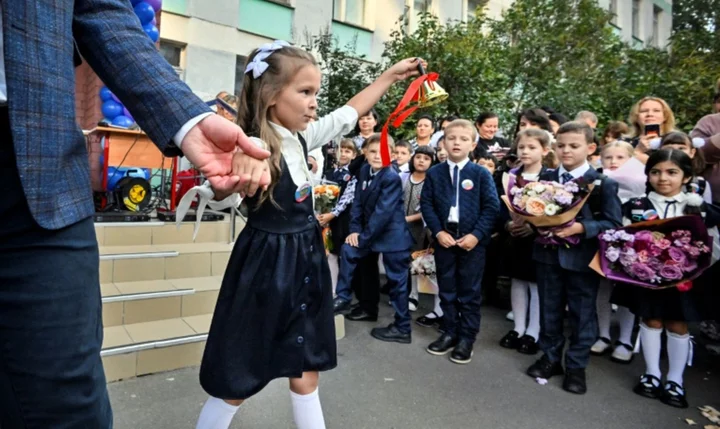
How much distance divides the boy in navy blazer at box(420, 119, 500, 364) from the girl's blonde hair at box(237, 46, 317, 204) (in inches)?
87.5

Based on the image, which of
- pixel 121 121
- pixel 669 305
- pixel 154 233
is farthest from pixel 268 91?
pixel 121 121

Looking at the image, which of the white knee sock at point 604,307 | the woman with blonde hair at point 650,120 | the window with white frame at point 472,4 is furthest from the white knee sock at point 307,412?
the window with white frame at point 472,4

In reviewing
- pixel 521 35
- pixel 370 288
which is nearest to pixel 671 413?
pixel 370 288

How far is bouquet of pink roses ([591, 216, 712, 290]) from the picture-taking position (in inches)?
122

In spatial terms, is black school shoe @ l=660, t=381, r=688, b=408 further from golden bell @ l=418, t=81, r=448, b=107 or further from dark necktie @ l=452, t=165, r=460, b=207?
golden bell @ l=418, t=81, r=448, b=107

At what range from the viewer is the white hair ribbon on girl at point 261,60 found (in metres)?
1.90

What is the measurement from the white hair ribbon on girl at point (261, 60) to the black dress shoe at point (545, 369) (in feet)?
9.13

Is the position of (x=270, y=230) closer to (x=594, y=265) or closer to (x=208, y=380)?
(x=208, y=380)

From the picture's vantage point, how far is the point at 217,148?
99 centimetres

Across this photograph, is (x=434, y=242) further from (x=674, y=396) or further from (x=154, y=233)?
(x=154, y=233)

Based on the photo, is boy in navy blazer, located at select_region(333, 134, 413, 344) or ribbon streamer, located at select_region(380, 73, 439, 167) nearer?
ribbon streamer, located at select_region(380, 73, 439, 167)

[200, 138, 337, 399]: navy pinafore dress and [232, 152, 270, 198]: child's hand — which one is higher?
[232, 152, 270, 198]: child's hand

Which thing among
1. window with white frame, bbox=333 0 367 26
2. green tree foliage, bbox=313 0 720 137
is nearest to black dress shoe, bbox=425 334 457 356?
green tree foliage, bbox=313 0 720 137

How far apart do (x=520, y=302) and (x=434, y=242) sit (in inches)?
39.1
